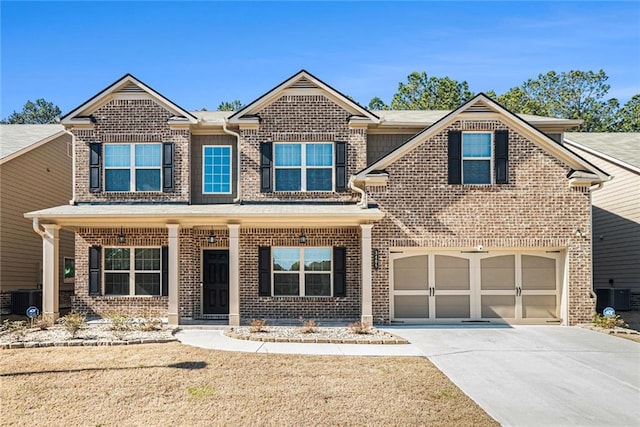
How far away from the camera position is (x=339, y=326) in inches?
589

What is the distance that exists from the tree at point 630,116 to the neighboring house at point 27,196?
35.2 metres

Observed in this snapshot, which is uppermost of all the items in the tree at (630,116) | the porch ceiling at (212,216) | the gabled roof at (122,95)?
the tree at (630,116)

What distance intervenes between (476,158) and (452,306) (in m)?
4.10

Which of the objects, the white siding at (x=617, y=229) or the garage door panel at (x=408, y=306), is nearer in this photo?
the garage door panel at (x=408, y=306)

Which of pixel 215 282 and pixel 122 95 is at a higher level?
pixel 122 95

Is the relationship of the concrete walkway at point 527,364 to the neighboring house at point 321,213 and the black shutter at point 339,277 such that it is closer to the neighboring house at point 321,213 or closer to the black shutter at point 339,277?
the neighboring house at point 321,213

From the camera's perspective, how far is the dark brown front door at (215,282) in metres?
16.9

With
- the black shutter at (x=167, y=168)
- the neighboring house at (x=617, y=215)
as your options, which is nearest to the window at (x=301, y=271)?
the black shutter at (x=167, y=168)

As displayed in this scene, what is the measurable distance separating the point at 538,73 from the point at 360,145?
31.4m

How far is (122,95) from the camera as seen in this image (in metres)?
17.1

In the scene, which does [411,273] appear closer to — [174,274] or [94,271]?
[174,274]

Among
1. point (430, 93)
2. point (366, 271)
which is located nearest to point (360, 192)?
point (366, 271)

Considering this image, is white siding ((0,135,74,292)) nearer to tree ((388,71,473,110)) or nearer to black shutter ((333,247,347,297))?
black shutter ((333,247,347,297))

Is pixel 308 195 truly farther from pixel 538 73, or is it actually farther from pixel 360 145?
pixel 538 73
